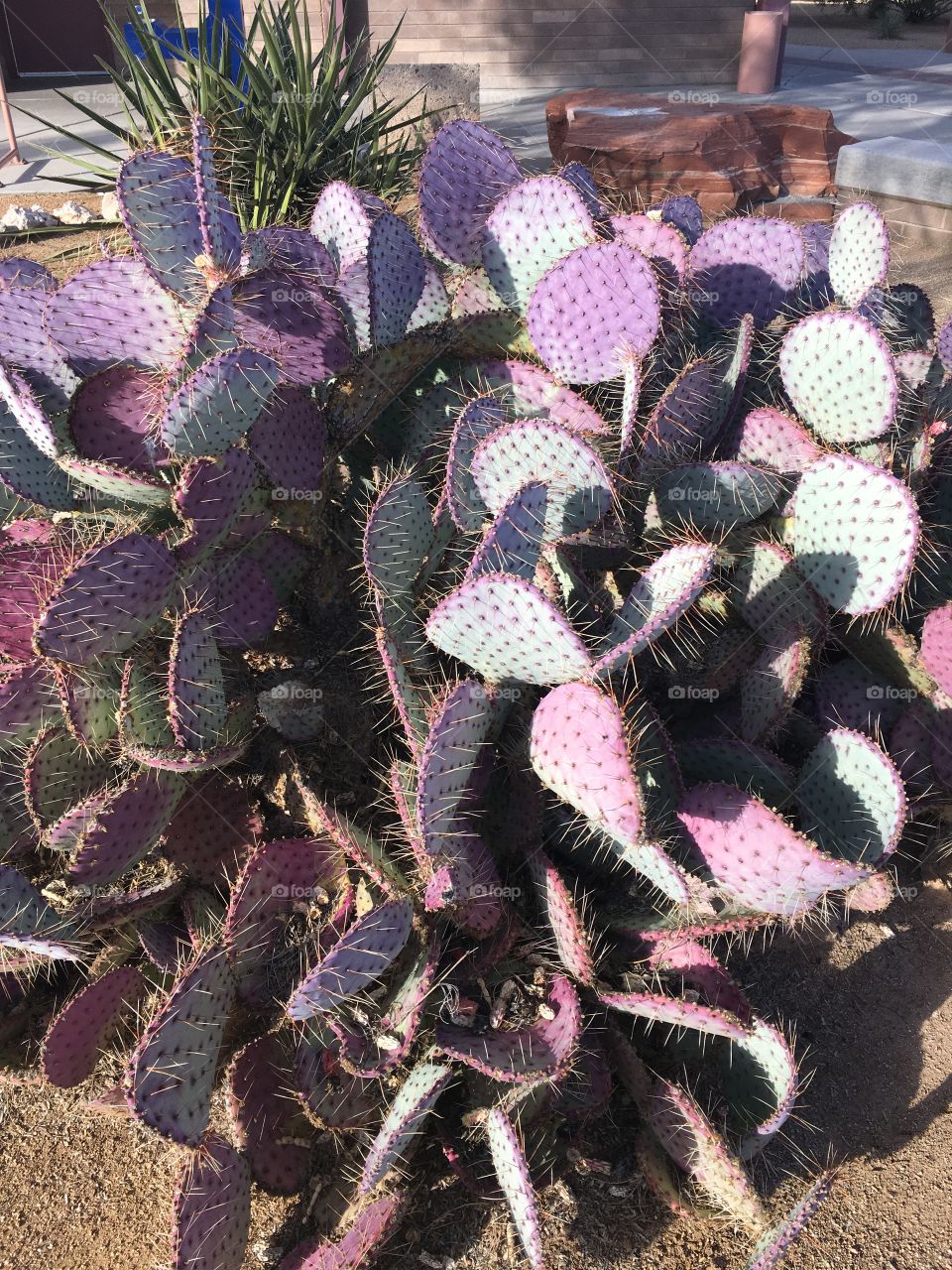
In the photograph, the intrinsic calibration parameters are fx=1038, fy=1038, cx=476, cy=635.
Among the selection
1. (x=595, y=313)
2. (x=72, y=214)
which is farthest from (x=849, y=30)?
(x=595, y=313)

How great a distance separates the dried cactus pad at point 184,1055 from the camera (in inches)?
61.0

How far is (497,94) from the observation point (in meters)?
10.5

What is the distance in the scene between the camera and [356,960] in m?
1.66

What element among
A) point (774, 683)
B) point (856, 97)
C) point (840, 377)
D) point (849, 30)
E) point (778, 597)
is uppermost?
point (840, 377)

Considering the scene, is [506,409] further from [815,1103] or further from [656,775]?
[815,1103]

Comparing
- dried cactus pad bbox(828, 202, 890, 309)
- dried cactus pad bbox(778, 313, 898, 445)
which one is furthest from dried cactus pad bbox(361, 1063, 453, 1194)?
dried cactus pad bbox(828, 202, 890, 309)

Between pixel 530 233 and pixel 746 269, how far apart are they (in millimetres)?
668

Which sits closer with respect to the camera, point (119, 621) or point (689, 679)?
point (119, 621)

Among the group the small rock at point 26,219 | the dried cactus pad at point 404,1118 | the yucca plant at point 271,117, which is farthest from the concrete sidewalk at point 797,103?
the dried cactus pad at point 404,1118

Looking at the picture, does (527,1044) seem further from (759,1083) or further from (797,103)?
(797,103)

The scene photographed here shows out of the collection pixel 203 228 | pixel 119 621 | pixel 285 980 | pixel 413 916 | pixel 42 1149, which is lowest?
pixel 42 1149

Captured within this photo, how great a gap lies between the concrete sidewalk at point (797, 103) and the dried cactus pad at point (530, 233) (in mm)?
4284

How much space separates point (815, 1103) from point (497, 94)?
34.9 feet

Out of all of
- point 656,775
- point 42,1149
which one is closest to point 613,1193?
point 656,775
